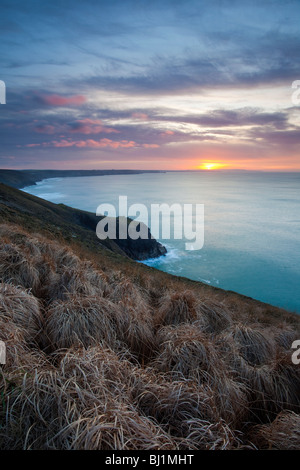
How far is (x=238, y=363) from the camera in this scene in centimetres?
478

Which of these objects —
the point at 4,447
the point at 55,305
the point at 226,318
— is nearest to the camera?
the point at 4,447

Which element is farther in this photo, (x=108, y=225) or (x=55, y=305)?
(x=108, y=225)

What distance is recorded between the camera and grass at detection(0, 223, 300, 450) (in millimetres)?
2566

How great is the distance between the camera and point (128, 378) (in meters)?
3.62

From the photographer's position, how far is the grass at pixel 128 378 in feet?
8.42

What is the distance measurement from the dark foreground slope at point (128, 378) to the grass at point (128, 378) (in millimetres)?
14

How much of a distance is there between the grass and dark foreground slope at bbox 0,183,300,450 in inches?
0.6

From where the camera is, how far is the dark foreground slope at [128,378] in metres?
2.57

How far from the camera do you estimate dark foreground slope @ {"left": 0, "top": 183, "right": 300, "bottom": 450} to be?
257 cm

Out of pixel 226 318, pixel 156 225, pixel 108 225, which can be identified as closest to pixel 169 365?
pixel 226 318

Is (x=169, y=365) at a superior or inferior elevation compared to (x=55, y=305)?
inferior

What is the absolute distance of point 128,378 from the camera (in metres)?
3.62
